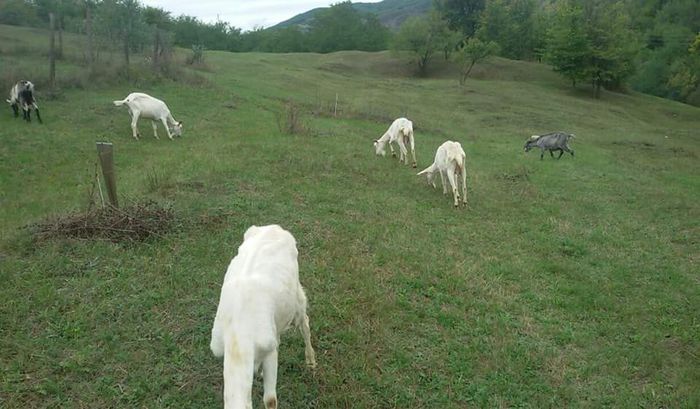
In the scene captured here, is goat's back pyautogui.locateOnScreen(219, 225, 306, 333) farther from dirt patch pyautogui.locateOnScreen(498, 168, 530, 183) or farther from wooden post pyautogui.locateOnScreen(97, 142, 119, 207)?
dirt patch pyautogui.locateOnScreen(498, 168, 530, 183)

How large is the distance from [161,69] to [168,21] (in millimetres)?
43392

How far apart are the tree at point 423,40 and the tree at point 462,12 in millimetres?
11368

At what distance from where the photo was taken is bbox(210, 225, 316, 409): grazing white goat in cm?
332

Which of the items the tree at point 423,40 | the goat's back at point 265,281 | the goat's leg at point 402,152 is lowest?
the goat's back at point 265,281

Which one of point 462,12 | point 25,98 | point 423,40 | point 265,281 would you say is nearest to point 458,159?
point 265,281

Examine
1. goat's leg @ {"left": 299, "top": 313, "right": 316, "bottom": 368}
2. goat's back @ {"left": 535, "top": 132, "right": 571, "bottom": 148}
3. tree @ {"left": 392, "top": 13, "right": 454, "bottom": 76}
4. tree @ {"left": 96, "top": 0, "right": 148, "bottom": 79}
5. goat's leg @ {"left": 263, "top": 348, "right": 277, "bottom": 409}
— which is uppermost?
tree @ {"left": 392, "top": 13, "right": 454, "bottom": 76}

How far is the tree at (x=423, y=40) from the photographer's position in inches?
1982

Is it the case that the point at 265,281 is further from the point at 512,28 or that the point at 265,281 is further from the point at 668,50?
the point at 668,50

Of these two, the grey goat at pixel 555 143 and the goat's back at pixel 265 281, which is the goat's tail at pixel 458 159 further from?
the grey goat at pixel 555 143

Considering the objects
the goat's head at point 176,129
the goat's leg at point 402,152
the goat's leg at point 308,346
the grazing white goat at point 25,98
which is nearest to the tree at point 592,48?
the goat's leg at point 402,152

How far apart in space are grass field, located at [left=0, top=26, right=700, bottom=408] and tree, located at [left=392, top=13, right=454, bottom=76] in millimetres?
35887

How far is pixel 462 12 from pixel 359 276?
209 feet


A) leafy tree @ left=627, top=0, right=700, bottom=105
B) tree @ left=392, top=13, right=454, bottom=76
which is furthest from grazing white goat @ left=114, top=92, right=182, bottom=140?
leafy tree @ left=627, top=0, right=700, bottom=105

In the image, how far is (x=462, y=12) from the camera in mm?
63781
